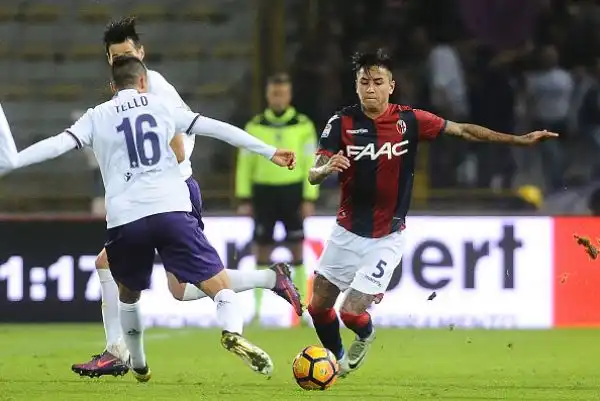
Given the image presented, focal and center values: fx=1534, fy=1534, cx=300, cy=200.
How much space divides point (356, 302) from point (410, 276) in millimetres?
4873

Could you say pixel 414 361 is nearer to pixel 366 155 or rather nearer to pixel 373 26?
pixel 366 155

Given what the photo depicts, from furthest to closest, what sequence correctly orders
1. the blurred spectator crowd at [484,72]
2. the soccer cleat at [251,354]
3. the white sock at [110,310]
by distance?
the blurred spectator crowd at [484,72], the white sock at [110,310], the soccer cleat at [251,354]

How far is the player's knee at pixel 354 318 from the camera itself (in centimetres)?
873

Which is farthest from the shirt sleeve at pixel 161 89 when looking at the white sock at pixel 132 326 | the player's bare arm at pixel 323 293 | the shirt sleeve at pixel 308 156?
the shirt sleeve at pixel 308 156

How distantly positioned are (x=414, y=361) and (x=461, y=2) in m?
6.25

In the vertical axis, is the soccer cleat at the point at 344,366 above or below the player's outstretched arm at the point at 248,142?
below

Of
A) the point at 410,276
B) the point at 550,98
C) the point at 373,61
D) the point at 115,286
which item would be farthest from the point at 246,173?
the point at 373,61

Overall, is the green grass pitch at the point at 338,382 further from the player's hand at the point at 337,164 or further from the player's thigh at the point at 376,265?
the player's hand at the point at 337,164

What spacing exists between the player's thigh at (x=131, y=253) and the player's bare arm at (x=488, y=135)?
2013 millimetres

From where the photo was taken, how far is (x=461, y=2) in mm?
15859

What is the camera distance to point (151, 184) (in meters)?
7.76

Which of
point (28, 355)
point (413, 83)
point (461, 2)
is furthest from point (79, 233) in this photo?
point (461, 2)

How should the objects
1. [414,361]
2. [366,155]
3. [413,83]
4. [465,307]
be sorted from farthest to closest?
[413,83]
[465,307]
[414,361]
[366,155]

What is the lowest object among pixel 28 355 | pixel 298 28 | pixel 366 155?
pixel 28 355
